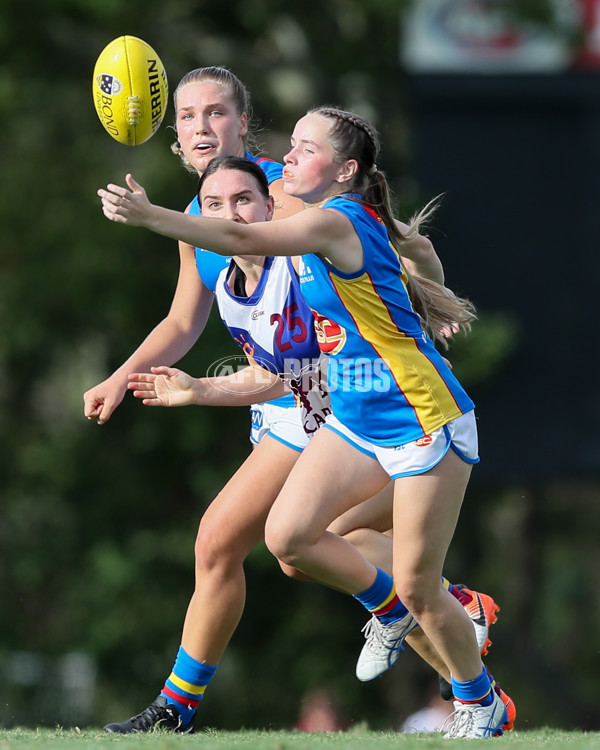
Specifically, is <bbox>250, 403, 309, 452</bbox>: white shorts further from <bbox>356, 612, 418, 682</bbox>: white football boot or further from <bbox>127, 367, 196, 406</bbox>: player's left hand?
<bbox>356, 612, 418, 682</bbox>: white football boot

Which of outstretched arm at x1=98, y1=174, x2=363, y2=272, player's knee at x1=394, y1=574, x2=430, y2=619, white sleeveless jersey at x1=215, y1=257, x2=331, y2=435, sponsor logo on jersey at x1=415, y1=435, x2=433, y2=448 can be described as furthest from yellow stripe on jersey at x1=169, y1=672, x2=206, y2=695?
outstretched arm at x1=98, y1=174, x2=363, y2=272

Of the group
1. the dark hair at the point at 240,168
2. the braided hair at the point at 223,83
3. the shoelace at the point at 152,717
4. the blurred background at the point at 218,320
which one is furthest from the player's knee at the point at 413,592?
the blurred background at the point at 218,320

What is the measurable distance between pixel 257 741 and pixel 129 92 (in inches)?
93.5

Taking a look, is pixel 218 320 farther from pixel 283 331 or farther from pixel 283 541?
pixel 283 541

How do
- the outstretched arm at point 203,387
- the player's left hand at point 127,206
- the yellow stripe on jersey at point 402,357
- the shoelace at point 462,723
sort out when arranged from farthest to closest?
the shoelace at point 462,723
the outstretched arm at point 203,387
the yellow stripe on jersey at point 402,357
the player's left hand at point 127,206

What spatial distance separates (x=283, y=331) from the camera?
15.8 feet

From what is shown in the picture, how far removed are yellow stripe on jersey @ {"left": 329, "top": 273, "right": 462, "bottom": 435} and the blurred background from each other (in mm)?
4539

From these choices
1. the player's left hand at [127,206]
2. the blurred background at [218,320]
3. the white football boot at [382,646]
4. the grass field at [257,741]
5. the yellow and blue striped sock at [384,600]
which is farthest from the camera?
the blurred background at [218,320]

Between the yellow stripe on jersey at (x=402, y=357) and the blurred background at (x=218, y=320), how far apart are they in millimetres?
4539

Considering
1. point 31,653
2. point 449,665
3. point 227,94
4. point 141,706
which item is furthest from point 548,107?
point 31,653

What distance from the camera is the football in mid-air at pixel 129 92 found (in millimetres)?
4941

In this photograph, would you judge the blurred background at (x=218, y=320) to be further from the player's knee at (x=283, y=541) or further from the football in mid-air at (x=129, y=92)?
the player's knee at (x=283, y=541)

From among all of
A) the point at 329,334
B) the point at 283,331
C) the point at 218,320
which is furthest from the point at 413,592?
the point at 218,320

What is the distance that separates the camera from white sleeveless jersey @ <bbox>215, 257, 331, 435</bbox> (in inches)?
188
